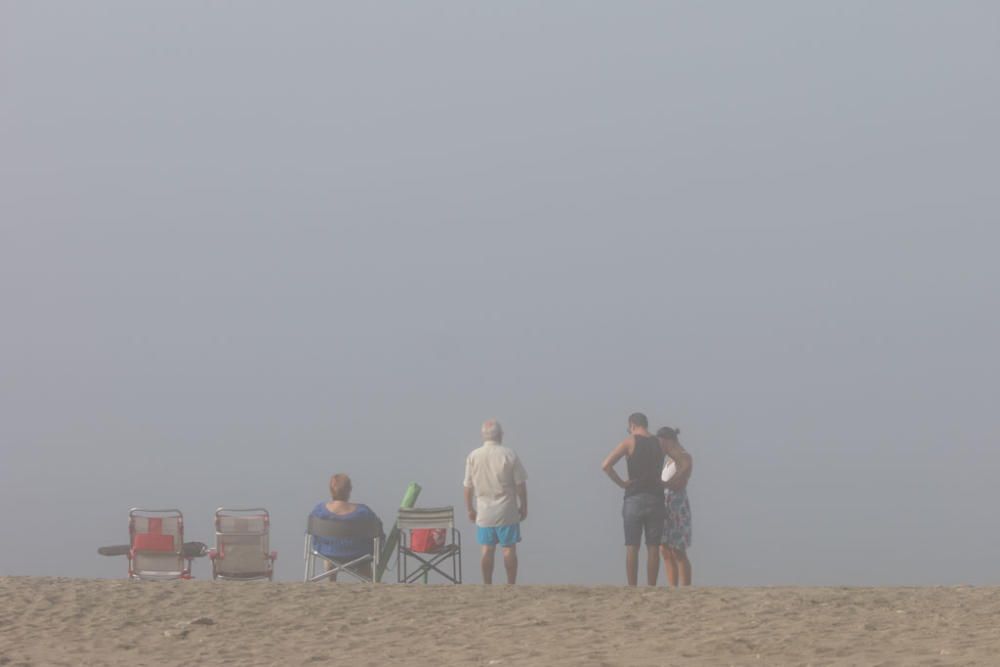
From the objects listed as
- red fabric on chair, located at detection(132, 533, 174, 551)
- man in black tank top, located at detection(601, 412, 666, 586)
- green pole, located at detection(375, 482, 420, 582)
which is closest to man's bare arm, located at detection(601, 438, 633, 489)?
man in black tank top, located at detection(601, 412, 666, 586)

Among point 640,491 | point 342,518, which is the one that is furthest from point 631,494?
point 342,518

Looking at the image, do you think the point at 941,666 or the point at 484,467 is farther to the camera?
the point at 484,467

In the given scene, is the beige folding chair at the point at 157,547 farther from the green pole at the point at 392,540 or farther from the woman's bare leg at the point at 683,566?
the woman's bare leg at the point at 683,566

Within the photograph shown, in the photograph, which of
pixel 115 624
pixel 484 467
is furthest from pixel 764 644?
pixel 115 624

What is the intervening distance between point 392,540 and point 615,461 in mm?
2491

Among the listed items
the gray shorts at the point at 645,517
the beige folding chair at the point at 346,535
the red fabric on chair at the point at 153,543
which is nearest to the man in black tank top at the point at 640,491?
the gray shorts at the point at 645,517

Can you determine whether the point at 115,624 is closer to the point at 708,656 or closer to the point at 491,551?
the point at 491,551

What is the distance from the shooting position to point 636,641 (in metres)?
9.00

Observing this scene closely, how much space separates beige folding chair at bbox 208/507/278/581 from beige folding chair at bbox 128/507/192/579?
405 millimetres

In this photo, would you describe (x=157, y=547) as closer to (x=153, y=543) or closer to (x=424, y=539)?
(x=153, y=543)

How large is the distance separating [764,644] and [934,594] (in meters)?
2.69

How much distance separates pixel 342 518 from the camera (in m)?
12.1

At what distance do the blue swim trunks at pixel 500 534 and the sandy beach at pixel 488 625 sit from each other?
0.44 meters

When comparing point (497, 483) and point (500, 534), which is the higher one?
point (497, 483)
